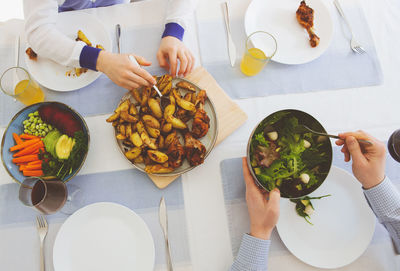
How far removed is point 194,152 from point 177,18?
58 cm

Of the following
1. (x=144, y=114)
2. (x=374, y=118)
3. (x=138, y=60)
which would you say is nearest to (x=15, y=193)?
(x=144, y=114)

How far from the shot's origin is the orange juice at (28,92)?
994 millimetres

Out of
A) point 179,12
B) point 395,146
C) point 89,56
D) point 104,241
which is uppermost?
point 179,12

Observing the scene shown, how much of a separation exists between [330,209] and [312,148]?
0.82 feet

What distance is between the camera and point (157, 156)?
2.97 feet

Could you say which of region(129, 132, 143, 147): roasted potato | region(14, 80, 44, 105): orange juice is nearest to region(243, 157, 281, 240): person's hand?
region(129, 132, 143, 147): roasted potato

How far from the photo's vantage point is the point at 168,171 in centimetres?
94

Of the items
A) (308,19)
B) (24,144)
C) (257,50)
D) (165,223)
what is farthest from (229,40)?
(24,144)

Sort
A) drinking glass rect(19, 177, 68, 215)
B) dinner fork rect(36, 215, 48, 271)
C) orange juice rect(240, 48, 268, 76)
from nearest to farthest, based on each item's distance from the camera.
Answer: drinking glass rect(19, 177, 68, 215), dinner fork rect(36, 215, 48, 271), orange juice rect(240, 48, 268, 76)

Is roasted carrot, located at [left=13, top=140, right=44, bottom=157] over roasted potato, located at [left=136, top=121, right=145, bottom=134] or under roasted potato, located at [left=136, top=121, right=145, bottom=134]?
under

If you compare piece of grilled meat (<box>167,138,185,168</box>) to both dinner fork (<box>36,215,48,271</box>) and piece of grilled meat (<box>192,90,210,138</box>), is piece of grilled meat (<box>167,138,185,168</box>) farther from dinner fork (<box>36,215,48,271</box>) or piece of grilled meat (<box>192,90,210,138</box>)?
dinner fork (<box>36,215,48,271</box>)

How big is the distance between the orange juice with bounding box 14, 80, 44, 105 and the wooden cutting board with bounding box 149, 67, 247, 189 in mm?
595

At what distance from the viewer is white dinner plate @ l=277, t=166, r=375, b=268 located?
2.92 feet

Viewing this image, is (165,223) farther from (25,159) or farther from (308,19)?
(308,19)
